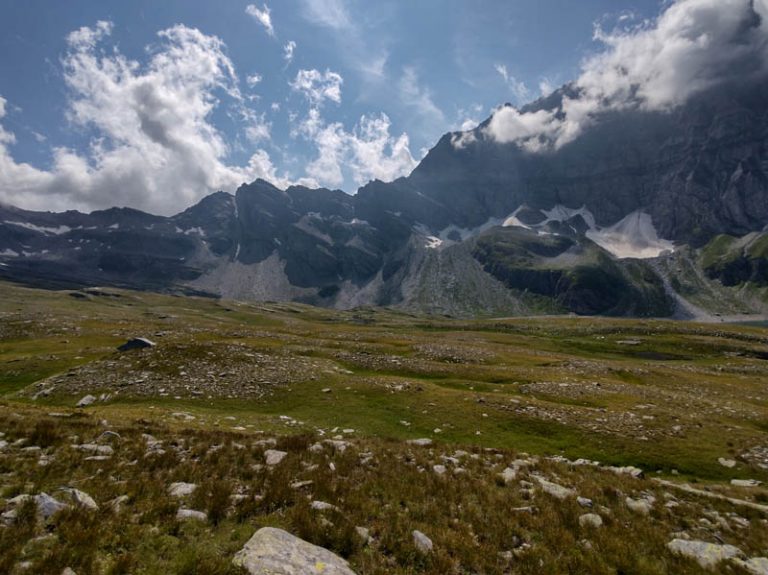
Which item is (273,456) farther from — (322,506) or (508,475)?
(508,475)

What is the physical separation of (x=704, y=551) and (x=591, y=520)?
2701 mm

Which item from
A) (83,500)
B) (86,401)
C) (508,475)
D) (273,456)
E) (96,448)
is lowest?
(86,401)

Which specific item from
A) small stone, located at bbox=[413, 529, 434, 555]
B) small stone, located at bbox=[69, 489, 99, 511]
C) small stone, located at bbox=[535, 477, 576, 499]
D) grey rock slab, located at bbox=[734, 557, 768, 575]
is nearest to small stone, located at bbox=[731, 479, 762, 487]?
grey rock slab, located at bbox=[734, 557, 768, 575]

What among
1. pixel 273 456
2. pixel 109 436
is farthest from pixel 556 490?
pixel 109 436

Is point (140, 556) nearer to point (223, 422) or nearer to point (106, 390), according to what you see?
point (223, 422)

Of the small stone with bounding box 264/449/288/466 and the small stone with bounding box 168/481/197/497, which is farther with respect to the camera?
the small stone with bounding box 264/449/288/466

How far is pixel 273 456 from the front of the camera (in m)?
14.4

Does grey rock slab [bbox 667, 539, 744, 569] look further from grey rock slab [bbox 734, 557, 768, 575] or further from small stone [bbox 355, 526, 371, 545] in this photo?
small stone [bbox 355, 526, 371, 545]

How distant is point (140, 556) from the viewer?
24.7 ft

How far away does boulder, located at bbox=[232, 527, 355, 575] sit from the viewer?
24.1 ft

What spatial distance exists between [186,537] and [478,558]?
20.9 ft

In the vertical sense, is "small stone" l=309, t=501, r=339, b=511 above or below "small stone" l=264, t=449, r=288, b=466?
above

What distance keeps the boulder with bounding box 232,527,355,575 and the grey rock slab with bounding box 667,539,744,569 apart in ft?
29.0

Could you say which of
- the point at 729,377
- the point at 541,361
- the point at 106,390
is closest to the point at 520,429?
the point at 106,390
